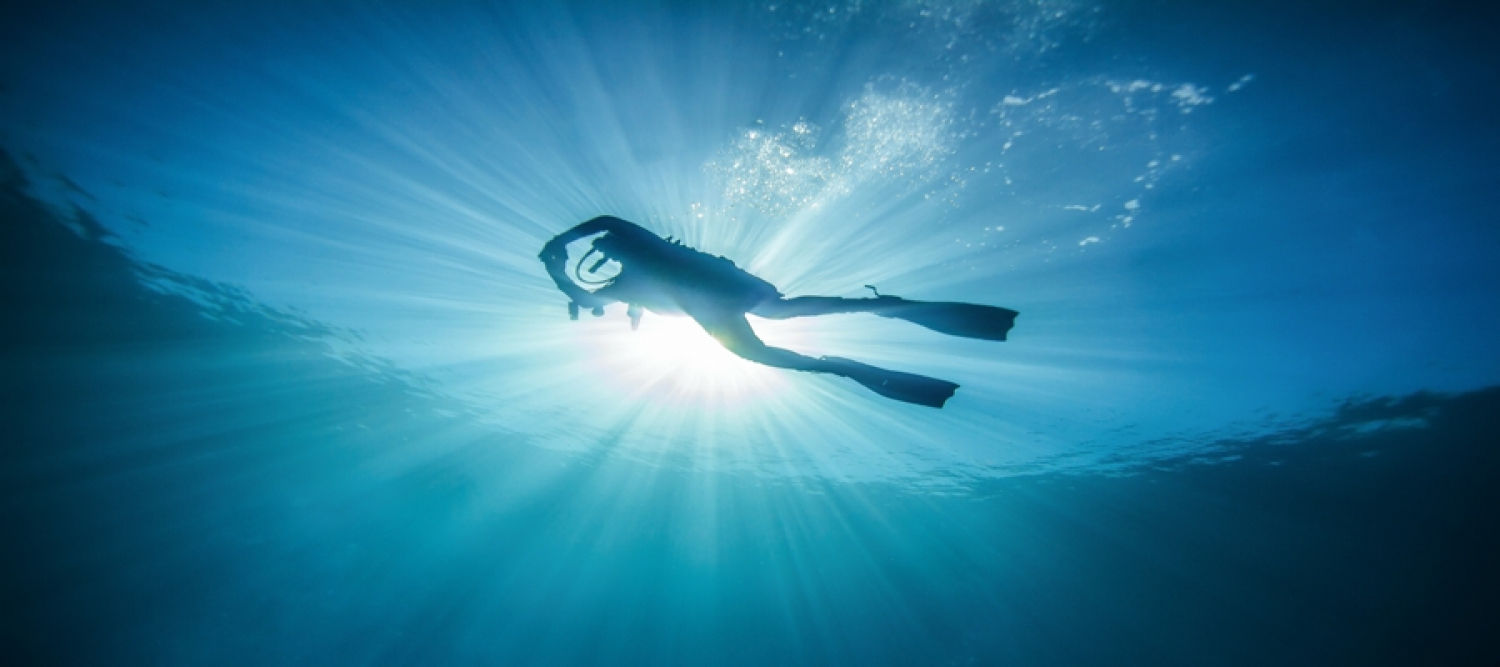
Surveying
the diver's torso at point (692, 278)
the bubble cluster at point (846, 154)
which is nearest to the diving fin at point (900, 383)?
the diver's torso at point (692, 278)

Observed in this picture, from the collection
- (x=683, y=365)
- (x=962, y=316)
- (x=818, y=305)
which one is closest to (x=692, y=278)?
(x=818, y=305)

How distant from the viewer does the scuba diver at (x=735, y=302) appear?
10.9 feet

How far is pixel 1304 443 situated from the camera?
12.8 m

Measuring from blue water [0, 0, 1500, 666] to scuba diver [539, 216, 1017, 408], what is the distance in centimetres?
302

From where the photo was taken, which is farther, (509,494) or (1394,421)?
(509,494)

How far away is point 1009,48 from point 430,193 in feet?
27.7

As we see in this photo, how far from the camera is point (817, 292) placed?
8562 mm

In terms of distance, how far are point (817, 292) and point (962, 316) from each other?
5280 mm

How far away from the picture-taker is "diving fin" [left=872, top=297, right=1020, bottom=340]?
Result: 10.7 feet

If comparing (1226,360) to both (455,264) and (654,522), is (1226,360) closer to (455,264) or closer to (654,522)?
(455,264)

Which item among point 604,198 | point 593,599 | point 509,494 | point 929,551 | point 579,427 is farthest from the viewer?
point 593,599

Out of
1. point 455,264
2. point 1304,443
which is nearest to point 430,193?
point 455,264

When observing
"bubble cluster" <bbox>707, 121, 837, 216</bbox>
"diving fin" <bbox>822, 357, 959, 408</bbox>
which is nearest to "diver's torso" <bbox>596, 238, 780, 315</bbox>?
"diving fin" <bbox>822, 357, 959, 408</bbox>

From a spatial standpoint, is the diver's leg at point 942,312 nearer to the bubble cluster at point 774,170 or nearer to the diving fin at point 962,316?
the diving fin at point 962,316
